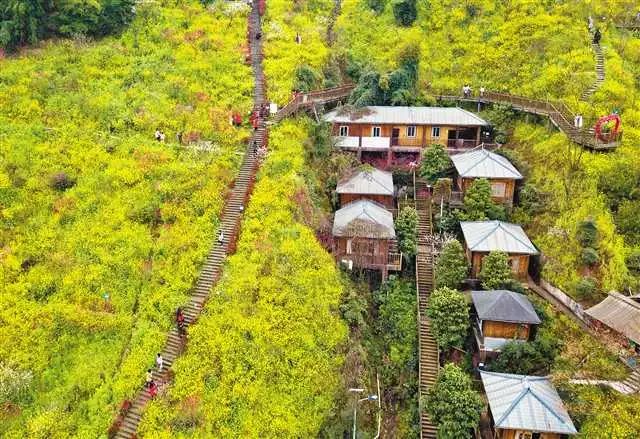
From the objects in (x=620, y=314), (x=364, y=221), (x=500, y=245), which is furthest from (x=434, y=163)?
(x=620, y=314)

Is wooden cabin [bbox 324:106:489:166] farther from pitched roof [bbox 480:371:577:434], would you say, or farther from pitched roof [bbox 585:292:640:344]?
pitched roof [bbox 480:371:577:434]

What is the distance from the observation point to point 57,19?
164 feet

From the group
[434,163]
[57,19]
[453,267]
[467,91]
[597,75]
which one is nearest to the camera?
[453,267]

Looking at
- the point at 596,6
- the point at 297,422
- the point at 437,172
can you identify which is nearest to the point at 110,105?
the point at 437,172

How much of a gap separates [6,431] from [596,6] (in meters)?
59.9

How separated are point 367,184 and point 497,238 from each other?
1006 centimetres

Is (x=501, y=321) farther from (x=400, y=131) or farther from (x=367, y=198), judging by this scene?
(x=400, y=131)

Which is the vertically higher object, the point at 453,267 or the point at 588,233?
the point at 588,233

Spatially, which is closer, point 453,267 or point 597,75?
point 453,267

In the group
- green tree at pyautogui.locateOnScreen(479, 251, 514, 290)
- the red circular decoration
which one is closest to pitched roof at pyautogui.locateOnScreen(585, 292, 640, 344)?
green tree at pyautogui.locateOnScreen(479, 251, 514, 290)

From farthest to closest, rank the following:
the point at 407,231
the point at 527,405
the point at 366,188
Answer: the point at 366,188
the point at 407,231
the point at 527,405

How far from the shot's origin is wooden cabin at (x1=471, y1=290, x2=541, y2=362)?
30.5m

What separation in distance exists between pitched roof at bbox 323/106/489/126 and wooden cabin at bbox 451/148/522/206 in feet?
17.4

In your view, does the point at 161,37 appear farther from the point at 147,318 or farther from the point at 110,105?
the point at 147,318
